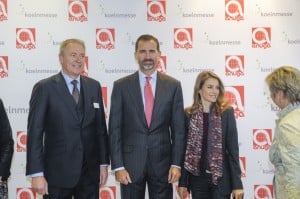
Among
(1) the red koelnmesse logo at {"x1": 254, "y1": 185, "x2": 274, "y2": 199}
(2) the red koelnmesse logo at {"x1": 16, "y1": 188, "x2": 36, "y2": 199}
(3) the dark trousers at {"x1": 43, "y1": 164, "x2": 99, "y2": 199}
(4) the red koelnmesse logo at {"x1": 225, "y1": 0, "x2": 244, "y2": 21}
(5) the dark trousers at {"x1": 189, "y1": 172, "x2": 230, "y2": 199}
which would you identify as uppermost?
(4) the red koelnmesse logo at {"x1": 225, "y1": 0, "x2": 244, "y2": 21}

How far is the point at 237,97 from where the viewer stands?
478cm

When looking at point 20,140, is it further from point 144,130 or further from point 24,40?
point 144,130

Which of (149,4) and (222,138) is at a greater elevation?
(149,4)

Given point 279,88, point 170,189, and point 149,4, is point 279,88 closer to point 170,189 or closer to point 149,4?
point 170,189

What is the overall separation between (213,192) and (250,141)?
162 centimetres

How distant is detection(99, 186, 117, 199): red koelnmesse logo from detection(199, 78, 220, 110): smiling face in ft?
5.78

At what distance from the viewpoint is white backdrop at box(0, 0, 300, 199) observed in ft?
15.1

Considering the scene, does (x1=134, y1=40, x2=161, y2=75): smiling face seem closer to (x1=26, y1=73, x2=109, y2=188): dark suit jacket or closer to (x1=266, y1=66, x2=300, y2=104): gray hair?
(x1=26, y1=73, x2=109, y2=188): dark suit jacket

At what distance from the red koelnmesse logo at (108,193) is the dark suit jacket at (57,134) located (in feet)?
5.40

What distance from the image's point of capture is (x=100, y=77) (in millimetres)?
4688

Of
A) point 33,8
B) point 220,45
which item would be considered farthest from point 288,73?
point 33,8

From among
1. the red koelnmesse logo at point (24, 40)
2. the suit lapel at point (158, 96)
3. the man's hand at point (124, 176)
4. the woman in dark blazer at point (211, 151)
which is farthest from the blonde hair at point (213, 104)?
the red koelnmesse logo at point (24, 40)

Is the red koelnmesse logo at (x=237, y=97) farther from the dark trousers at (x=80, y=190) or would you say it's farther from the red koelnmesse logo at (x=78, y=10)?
the dark trousers at (x=80, y=190)

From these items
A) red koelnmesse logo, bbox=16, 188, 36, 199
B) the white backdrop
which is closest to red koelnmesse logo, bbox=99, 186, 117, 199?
the white backdrop
